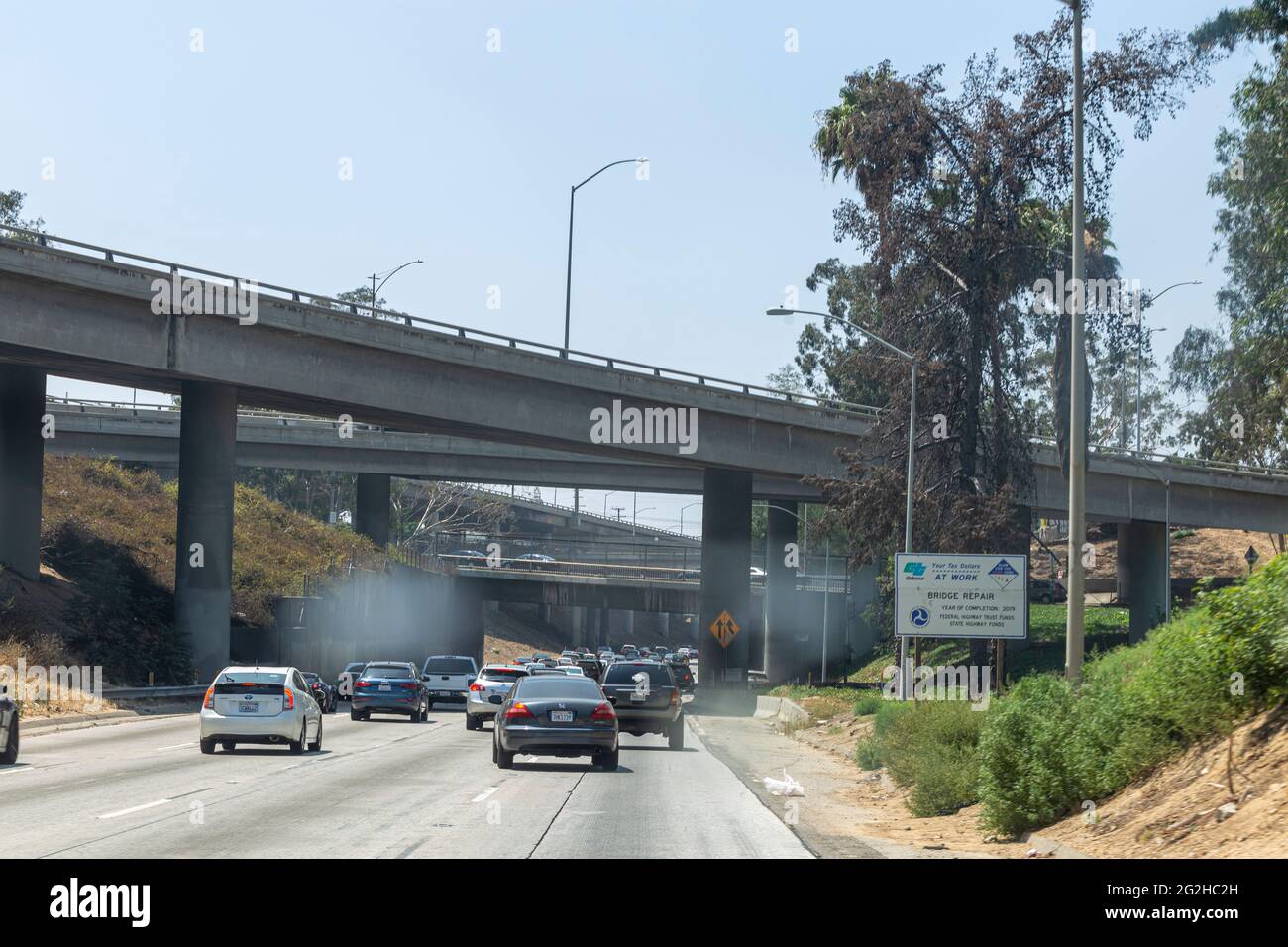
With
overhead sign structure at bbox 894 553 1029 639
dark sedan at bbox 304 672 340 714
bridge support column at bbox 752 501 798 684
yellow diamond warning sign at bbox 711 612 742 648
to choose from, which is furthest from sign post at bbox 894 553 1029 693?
bridge support column at bbox 752 501 798 684

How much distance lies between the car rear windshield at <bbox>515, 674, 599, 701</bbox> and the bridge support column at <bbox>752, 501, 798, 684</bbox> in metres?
60.9

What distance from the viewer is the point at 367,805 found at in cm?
1778

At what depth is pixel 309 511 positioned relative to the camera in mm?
116938

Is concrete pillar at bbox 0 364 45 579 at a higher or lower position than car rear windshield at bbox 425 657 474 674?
higher

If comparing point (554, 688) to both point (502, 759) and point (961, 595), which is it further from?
point (961, 595)

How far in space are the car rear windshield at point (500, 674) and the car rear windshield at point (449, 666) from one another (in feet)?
40.1

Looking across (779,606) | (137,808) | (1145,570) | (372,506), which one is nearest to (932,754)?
(137,808)

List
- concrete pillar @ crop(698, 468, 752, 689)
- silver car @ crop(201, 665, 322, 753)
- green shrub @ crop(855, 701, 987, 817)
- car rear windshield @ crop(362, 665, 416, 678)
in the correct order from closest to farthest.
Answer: green shrub @ crop(855, 701, 987, 817), silver car @ crop(201, 665, 322, 753), car rear windshield @ crop(362, 665, 416, 678), concrete pillar @ crop(698, 468, 752, 689)

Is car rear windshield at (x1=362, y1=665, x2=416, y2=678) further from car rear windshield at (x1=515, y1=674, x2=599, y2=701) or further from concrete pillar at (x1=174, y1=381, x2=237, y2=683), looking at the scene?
car rear windshield at (x1=515, y1=674, x2=599, y2=701)

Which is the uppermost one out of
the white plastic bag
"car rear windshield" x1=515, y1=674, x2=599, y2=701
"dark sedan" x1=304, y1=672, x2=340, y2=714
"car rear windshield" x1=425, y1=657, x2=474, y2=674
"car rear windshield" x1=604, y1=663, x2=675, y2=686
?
"car rear windshield" x1=515, y1=674, x2=599, y2=701

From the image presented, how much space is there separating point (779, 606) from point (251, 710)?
61.2 m

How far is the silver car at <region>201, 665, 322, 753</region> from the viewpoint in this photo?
2670 centimetres

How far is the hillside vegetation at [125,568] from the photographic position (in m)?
48.4

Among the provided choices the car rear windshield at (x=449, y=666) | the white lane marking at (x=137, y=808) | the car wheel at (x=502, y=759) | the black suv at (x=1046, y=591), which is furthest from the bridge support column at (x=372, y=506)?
the white lane marking at (x=137, y=808)
